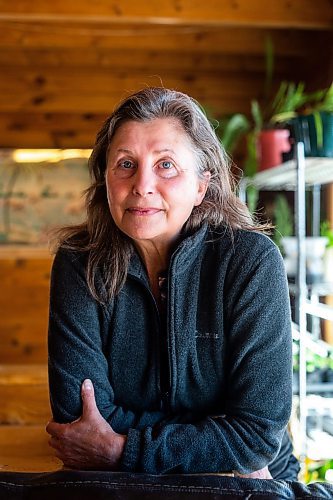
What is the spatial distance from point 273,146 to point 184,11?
38.9 inches

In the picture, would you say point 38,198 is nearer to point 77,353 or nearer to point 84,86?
point 84,86

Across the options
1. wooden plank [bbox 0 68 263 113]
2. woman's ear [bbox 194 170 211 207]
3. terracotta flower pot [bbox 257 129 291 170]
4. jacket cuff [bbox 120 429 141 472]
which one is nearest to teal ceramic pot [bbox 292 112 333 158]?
terracotta flower pot [bbox 257 129 291 170]

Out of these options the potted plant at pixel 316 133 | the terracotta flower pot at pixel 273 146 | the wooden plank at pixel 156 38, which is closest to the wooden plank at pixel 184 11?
the wooden plank at pixel 156 38

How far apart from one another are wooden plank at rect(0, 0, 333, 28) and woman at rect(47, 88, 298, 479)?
2.18m

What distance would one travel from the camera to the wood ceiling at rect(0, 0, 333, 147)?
157 inches

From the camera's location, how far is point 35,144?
4.65 metres

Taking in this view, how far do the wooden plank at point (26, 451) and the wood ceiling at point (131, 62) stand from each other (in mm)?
2479

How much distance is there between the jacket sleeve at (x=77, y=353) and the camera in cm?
133

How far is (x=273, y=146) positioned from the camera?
2904 mm

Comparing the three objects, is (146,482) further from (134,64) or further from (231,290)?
(134,64)

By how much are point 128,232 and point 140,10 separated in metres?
2.37

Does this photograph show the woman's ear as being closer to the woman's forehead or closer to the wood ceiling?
the woman's forehead

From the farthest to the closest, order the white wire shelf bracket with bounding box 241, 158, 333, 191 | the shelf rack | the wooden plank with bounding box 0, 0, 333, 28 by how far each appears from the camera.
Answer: the wooden plank with bounding box 0, 0, 333, 28, the white wire shelf bracket with bounding box 241, 158, 333, 191, the shelf rack

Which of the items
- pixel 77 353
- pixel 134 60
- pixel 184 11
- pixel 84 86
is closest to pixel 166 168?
pixel 77 353
